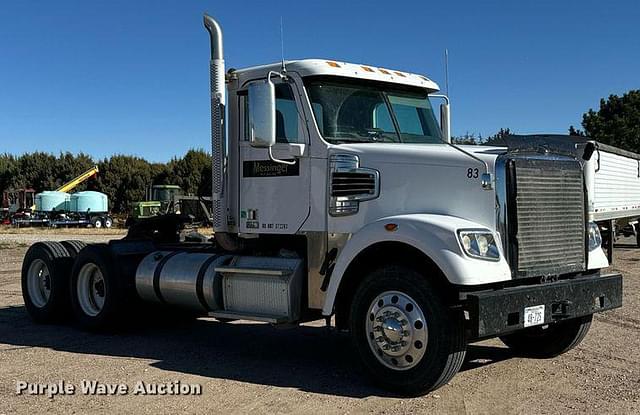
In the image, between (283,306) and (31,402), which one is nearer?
(31,402)

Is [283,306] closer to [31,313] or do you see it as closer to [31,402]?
[31,402]

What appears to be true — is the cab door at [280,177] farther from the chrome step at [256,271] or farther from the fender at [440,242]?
the fender at [440,242]

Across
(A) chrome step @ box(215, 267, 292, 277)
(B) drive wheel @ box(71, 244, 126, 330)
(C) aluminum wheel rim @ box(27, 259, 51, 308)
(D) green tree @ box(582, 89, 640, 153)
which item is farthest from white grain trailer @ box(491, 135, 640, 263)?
(D) green tree @ box(582, 89, 640, 153)

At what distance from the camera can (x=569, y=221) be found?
6.45m

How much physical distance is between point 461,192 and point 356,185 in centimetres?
105

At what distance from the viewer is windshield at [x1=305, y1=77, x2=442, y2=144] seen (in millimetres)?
6984

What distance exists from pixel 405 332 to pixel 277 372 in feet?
5.13

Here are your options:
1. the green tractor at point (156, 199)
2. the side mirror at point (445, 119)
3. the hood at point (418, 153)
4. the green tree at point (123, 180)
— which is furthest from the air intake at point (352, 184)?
the green tree at point (123, 180)

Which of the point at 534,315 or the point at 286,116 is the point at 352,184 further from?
the point at 534,315

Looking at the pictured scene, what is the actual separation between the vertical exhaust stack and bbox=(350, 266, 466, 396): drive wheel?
7.50 ft

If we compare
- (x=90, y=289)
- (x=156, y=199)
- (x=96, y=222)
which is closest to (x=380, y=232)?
(x=90, y=289)

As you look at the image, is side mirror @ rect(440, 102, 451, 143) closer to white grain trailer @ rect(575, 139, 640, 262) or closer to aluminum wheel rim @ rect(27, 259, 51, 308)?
aluminum wheel rim @ rect(27, 259, 51, 308)

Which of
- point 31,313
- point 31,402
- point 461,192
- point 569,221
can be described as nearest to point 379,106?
point 461,192

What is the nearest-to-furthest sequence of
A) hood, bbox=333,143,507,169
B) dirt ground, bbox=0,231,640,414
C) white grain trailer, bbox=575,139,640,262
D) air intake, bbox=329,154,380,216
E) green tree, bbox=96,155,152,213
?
dirt ground, bbox=0,231,640,414 < hood, bbox=333,143,507,169 < air intake, bbox=329,154,380,216 < white grain trailer, bbox=575,139,640,262 < green tree, bbox=96,155,152,213
